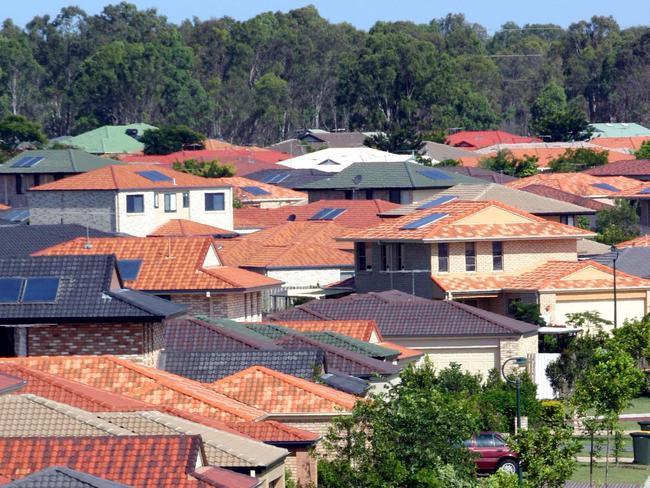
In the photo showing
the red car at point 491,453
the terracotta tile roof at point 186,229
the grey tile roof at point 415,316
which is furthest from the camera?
the terracotta tile roof at point 186,229

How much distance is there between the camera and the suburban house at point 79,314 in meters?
32.6

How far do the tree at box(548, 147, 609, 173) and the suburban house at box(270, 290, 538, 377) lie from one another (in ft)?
230

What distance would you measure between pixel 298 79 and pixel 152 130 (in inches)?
2338

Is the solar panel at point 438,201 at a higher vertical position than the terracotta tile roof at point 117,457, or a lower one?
higher

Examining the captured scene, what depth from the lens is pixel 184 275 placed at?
49.9m

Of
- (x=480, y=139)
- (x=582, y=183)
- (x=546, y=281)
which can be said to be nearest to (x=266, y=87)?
(x=480, y=139)

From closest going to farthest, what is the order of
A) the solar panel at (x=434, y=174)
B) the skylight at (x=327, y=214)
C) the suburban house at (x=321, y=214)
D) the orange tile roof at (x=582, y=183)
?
the suburban house at (x=321, y=214), the skylight at (x=327, y=214), the solar panel at (x=434, y=174), the orange tile roof at (x=582, y=183)

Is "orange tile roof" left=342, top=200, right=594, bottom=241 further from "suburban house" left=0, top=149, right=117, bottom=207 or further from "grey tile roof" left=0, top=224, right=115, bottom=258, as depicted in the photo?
"suburban house" left=0, top=149, right=117, bottom=207

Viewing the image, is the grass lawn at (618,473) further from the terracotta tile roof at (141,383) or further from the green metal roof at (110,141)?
the green metal roof at (110,141)

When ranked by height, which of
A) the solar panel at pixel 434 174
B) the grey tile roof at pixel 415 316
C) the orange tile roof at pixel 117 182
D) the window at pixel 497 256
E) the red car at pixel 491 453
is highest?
the orange tile roof at pixel 117 182

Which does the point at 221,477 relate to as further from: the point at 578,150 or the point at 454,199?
the point at 578,150

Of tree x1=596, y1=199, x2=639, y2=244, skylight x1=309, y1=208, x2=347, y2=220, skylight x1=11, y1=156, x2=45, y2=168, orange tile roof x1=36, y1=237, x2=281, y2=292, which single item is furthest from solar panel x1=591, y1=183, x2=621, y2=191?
orange tile roof x1=36, y1=237, x2=281, y2=292

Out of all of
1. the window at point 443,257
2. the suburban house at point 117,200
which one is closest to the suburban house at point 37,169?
the suburban house at point 117,200

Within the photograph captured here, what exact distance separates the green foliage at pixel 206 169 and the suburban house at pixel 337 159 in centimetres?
893
